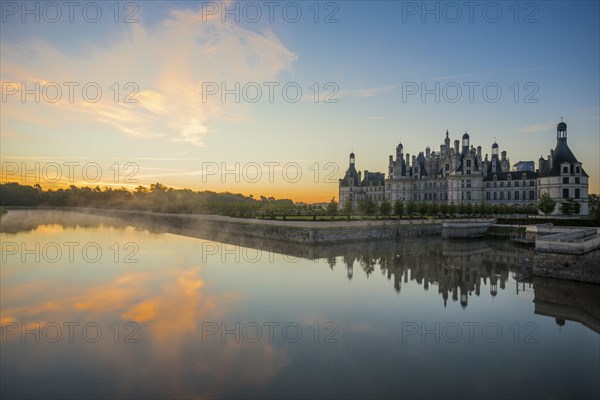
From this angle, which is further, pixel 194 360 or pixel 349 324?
pixel 349 324

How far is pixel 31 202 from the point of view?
104812 mm

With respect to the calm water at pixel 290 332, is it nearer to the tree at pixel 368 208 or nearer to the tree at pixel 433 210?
the tree at pixel 368 208

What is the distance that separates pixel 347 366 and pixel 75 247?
25.4 metres

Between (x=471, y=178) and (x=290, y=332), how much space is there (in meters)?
57.7

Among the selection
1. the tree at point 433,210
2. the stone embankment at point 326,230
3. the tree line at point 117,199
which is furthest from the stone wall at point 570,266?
the tree line at point 117,199

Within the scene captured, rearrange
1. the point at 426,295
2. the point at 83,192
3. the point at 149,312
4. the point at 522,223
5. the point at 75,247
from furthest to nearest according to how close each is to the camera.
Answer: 1. the point at 83,192
2. the point at 522,223
3. the point at 75,247
4. the point at 426,295
5. the point at 149,312

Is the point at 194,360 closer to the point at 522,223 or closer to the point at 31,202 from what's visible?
the point at 522,223

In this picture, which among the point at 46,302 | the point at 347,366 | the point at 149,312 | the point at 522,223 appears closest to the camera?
the point at 347,366

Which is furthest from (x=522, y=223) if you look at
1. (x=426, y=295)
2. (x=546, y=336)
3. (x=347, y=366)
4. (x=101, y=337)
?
(x=101, y=337)

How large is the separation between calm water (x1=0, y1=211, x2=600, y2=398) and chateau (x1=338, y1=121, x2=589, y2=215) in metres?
38.2

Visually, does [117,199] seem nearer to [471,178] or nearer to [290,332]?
[471,178]

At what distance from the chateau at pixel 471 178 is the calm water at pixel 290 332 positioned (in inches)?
1505

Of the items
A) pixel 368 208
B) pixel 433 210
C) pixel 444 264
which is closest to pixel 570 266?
pixel 444 264

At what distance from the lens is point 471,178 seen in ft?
198
